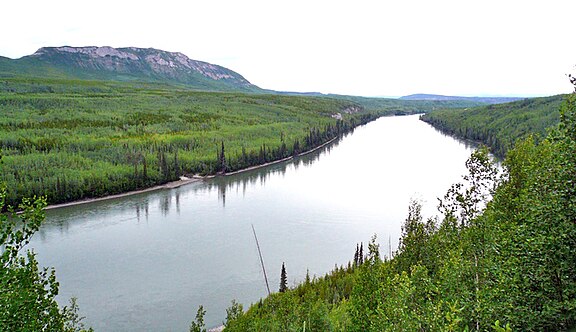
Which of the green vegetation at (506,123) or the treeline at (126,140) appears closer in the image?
the treeline at (126,140)

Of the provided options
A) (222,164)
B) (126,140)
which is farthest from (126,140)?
(222,164)

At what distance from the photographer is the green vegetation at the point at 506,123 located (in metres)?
67.1

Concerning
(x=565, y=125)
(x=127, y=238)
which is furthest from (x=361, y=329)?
(x=127, y=238)

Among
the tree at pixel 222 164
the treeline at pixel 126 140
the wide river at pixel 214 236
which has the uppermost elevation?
the treeline at pixel 126 140

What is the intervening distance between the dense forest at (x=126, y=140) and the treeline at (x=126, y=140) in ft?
0.34

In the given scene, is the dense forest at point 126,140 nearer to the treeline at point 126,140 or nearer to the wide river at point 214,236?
the treeline at point 126,140

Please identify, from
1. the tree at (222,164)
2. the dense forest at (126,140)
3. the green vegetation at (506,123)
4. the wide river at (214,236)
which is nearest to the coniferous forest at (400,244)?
the dense forest at (126,140)

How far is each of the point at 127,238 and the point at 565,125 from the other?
30924 millimetres

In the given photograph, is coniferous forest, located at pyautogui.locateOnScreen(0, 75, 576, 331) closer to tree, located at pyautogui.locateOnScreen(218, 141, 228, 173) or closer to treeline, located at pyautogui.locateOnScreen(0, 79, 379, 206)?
treeline, located at pyautogui.locateOnScreen(0, 79, 379, 206)

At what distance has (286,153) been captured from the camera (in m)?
67.6

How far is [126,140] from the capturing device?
57.6 metres

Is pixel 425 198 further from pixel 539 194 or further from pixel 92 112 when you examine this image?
pixel 92 112

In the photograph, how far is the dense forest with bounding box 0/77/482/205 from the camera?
43125 millimetres

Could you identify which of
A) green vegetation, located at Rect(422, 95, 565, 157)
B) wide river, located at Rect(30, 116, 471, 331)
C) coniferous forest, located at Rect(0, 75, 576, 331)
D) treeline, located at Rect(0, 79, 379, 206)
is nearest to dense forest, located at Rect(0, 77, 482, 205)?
treeline, located at Rect(0, 79, 379, 206)
